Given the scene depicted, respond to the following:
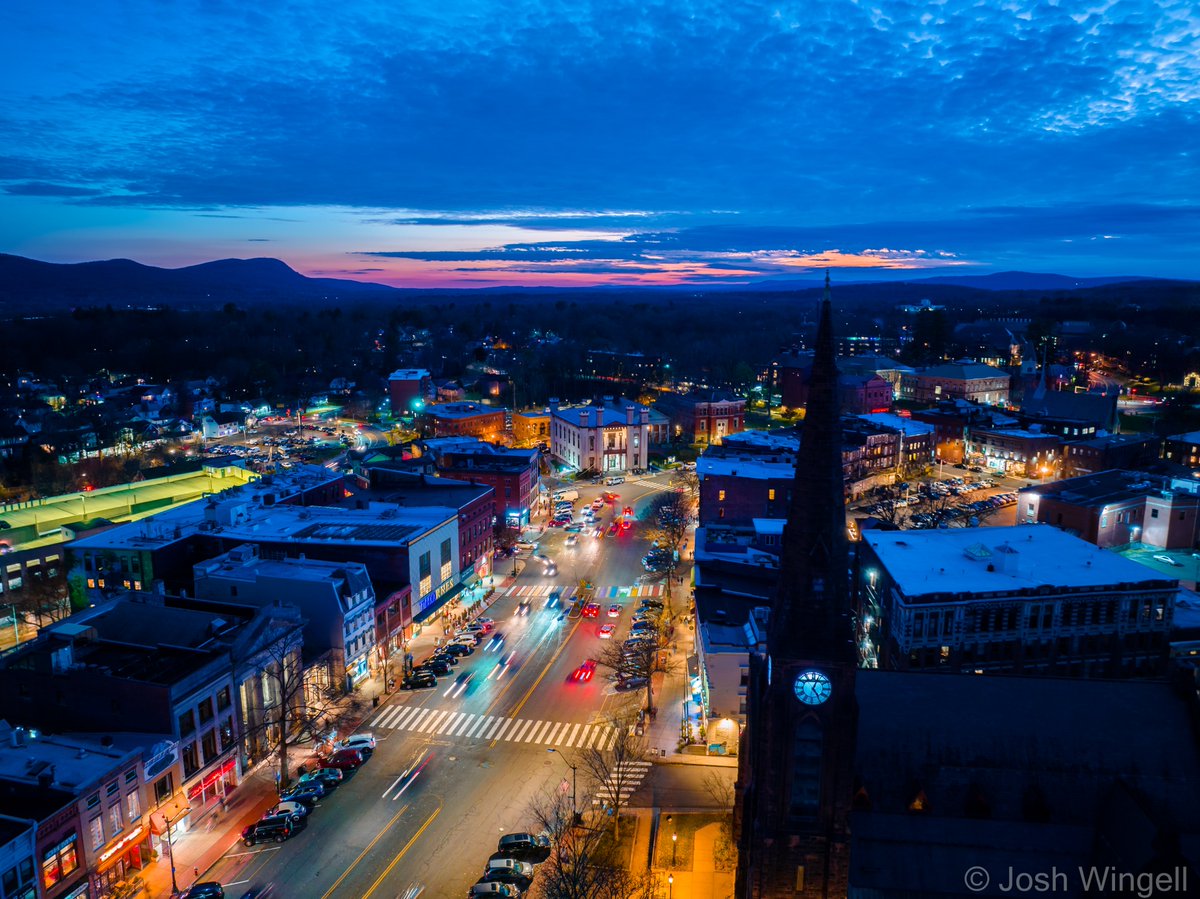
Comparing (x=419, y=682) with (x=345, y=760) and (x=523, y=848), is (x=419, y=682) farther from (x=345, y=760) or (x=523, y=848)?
(x=523, y=848)

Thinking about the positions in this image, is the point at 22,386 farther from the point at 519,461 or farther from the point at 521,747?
the point at 521,747

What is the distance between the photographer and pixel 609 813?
35.6 meters

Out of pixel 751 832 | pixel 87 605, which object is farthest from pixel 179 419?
pixel 751 832

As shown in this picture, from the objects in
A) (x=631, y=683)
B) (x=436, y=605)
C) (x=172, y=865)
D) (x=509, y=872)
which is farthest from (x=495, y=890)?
(x=436, y=605)

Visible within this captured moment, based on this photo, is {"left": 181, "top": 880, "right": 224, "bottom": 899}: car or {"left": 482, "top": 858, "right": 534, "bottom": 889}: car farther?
{"left": 482, "top": 858, "right": 534, "bottom": 889}: car

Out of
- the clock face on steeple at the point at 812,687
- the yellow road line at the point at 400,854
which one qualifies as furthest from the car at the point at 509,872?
the clock face on steeple at the point at 812,687

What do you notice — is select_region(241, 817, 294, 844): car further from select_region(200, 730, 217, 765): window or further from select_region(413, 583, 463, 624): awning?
select_region(413, 583, 463, 624): awning

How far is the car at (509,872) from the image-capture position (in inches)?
1210

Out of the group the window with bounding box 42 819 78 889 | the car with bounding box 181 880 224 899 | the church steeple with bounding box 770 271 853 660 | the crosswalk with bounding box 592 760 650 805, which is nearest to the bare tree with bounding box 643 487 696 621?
the crosswalk with bounding box 592 760 650 805

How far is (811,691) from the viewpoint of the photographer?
22.0 metres

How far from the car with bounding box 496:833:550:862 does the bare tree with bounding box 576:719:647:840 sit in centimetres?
324

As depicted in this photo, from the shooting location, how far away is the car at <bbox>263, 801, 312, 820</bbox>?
34.3 metres

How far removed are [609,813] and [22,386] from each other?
6863 inches

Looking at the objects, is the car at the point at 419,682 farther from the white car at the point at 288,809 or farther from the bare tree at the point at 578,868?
the bare tree at the point at 578,868
